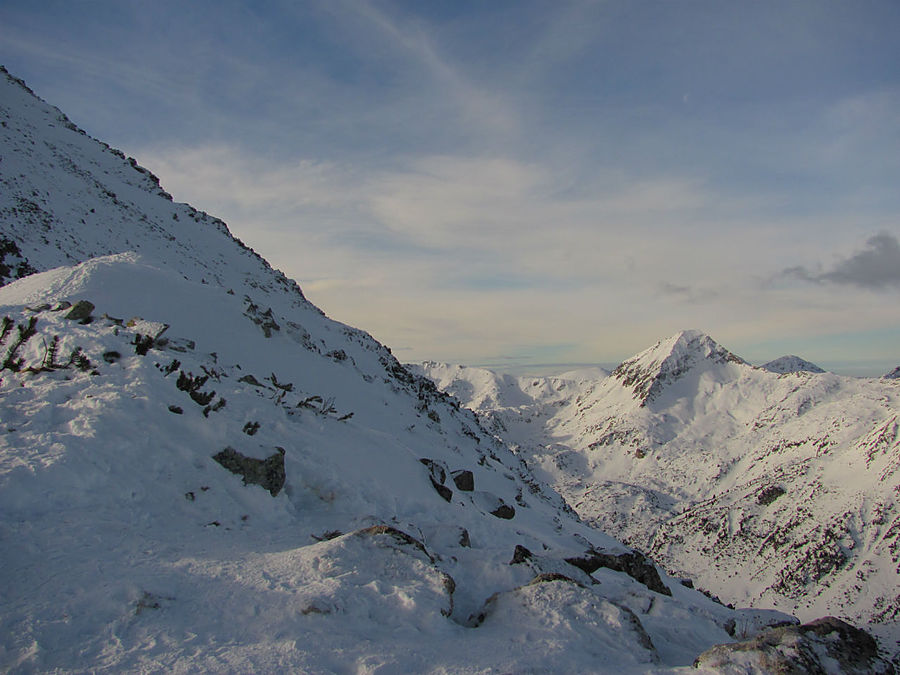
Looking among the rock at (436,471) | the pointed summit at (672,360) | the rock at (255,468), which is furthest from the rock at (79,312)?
the pointed summit at (672,360)

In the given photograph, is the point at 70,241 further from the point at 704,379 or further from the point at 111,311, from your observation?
the point at 704,379

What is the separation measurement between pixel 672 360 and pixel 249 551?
179 meters

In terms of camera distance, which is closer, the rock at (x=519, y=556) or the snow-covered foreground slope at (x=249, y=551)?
the snow-covered foreground slope at (x=249, y=551)

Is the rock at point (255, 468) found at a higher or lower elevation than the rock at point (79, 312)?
lower

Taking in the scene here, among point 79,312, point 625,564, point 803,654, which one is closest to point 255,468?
Answer: point 79,312

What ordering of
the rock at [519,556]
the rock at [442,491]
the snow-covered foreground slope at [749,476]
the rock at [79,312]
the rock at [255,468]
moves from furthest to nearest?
the snow-covered foreground slope at [749,476]
the rock at [442,491]
the rock at [79,312]
the rock at [255,468]
the rock at [519,556]

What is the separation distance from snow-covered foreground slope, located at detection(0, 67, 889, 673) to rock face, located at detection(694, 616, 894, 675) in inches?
1.3

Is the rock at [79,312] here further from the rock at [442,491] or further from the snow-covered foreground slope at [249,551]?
the rock at [442,491]

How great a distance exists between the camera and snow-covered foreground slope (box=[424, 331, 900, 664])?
196 feet

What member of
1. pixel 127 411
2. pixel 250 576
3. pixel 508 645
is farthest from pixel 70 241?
pixel 508 645

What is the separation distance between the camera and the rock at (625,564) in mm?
10617

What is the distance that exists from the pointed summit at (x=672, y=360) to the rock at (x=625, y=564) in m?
156

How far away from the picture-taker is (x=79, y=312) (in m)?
13.5

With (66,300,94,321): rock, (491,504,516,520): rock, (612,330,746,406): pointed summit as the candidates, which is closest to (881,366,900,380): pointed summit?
(612,330,746,406): pointed summit
